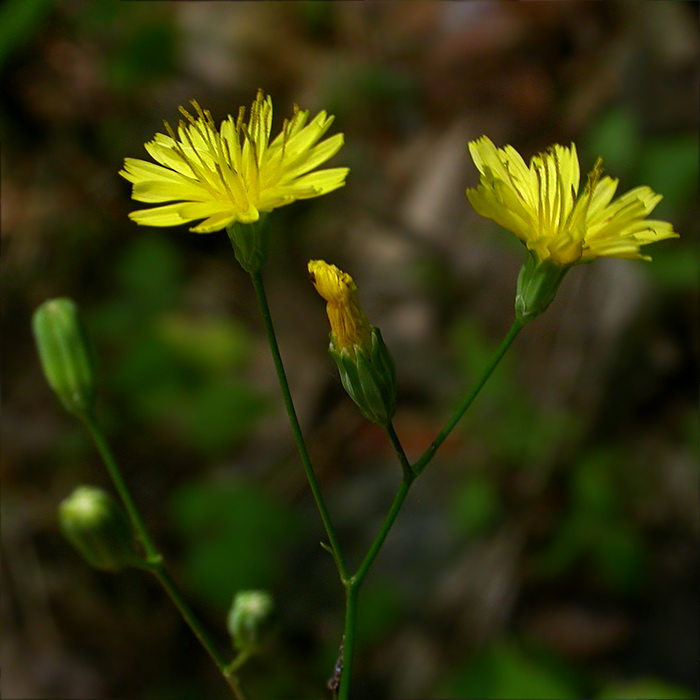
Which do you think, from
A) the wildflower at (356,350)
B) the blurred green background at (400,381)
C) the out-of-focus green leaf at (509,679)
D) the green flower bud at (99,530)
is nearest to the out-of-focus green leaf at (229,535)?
the blurred green background at (400,381)

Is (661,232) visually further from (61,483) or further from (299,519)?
(61,483)

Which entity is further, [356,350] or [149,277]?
[149,277]

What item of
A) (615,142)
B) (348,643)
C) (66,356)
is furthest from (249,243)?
(615,142)

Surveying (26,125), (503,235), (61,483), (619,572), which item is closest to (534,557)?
(619,572)

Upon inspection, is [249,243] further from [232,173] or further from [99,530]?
[99,530]

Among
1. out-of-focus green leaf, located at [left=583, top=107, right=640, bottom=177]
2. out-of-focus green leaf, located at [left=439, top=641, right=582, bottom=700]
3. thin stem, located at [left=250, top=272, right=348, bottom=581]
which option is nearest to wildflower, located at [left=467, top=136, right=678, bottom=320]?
thin stem, located at [left=250, top=272, right=348, bottom=581]

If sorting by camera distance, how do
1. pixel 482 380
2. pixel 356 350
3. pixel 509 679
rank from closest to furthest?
pixel 482 380, pixel 356 350, pixel 509 679
